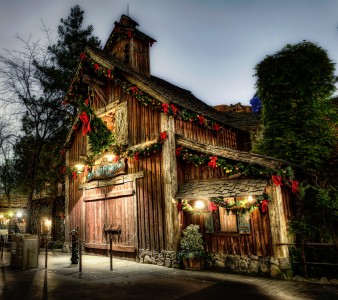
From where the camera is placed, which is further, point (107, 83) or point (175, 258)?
point (107, 83)

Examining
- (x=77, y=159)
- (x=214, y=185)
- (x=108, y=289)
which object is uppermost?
(x=77, y=159)

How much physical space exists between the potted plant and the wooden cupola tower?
32.5ft

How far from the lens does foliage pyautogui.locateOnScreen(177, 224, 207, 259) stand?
899 centimetres

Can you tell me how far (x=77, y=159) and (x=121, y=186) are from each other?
4.12 metres

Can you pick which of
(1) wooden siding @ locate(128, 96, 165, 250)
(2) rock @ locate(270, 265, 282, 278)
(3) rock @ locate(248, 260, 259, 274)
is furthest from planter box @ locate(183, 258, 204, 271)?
A: (2) rock @ locate(270, 265, 282, 278)

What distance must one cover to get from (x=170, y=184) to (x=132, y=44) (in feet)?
31.1

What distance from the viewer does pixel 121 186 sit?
11797 mm

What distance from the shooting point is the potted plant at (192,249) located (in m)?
8.95

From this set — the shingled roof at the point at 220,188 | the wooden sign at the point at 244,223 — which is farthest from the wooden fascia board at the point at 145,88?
the wooden sign at the point at 244,223

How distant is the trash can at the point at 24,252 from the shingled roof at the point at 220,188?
5245 millimetres

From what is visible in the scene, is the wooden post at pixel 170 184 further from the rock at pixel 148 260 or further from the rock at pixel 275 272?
the rock at pixel 275 272

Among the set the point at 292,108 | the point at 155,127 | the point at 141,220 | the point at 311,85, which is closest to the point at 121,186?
the point at 141,220

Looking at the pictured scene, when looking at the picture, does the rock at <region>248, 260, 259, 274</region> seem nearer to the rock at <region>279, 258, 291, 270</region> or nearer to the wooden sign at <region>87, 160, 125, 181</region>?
the rock at <region>279, 258, 291, 270</region>

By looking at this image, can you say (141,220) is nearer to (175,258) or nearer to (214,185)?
(175,258)
